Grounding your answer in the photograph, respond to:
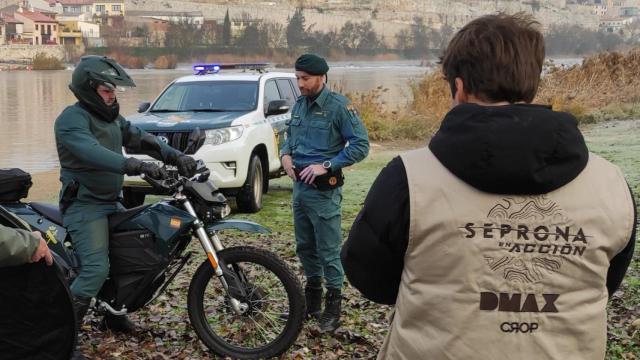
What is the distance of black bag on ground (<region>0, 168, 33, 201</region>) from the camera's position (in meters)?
4.32

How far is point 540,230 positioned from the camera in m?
1.84

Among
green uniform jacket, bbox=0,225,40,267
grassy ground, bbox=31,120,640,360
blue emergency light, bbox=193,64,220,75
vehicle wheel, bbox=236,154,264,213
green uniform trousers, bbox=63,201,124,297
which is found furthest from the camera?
blue emergency light, bbox=193,64,220,75

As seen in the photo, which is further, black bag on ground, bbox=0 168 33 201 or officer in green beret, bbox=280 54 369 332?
officer in green beret, bbox=280 54 369 332

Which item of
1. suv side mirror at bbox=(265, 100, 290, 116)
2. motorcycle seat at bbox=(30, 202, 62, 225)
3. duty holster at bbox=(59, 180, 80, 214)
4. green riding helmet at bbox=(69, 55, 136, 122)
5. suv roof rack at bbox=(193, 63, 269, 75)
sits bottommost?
motorcycle seat at bbox=(30, 202, 62, 225)

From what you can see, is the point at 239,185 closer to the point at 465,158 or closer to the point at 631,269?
the point at 631,269

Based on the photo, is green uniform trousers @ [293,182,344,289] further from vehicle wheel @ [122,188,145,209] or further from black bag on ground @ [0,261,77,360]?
vehicle wheel @ [122,188,145,209]

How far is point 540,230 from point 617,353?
3.06 m

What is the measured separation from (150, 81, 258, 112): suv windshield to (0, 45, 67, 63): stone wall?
117953 mm

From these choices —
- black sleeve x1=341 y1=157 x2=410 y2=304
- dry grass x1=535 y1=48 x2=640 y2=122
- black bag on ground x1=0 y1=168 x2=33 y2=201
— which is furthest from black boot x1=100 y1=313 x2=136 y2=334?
dry grass x1=535 y1=48 x2=640 y2=122

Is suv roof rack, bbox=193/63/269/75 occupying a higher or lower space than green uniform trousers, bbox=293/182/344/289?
higher

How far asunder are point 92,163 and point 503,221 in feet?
9.14

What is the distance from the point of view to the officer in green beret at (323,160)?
15.8 feet

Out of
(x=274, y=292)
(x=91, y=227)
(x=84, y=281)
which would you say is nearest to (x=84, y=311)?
(x=84, y=281)

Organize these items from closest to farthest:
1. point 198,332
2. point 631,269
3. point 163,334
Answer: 1. point 198,332
2. point 163,334
3. point 631,269
